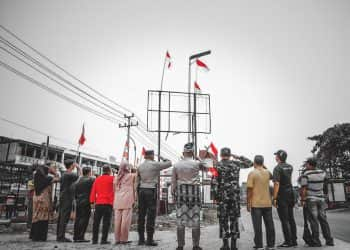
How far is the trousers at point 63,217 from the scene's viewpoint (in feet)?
19.7

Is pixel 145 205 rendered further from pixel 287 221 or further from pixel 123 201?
pixel 287 221

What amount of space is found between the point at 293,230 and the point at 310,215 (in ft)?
1.64

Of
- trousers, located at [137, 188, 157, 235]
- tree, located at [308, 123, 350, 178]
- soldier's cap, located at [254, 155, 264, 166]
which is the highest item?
tree, located at [308, 123, 350, 178]

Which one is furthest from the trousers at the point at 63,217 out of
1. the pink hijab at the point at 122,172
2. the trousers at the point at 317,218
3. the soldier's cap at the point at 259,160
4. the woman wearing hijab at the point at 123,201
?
the trousers at the point at 317,218

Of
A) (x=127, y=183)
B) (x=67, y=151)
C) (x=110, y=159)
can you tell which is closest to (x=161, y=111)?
(x=127, y=183)

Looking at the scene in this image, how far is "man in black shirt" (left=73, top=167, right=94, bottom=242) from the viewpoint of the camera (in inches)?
237

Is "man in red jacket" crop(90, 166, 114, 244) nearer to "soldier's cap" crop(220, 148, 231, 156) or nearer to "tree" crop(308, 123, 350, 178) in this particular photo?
"soldier's cap" crop(220, 148, 231, 156)

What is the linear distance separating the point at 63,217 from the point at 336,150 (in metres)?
33.5

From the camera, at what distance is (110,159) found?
158ft

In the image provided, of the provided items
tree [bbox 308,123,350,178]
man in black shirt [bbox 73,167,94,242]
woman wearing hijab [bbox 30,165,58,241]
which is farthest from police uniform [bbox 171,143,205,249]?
A: tree [bbox 308,123,350,178]

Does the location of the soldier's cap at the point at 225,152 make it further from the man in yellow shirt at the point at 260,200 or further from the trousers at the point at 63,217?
the trousers at the point at 63,217

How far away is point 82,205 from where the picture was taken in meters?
6.13

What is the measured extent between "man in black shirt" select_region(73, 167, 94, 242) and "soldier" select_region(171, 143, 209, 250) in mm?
2528

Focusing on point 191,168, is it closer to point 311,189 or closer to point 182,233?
point 182,233
